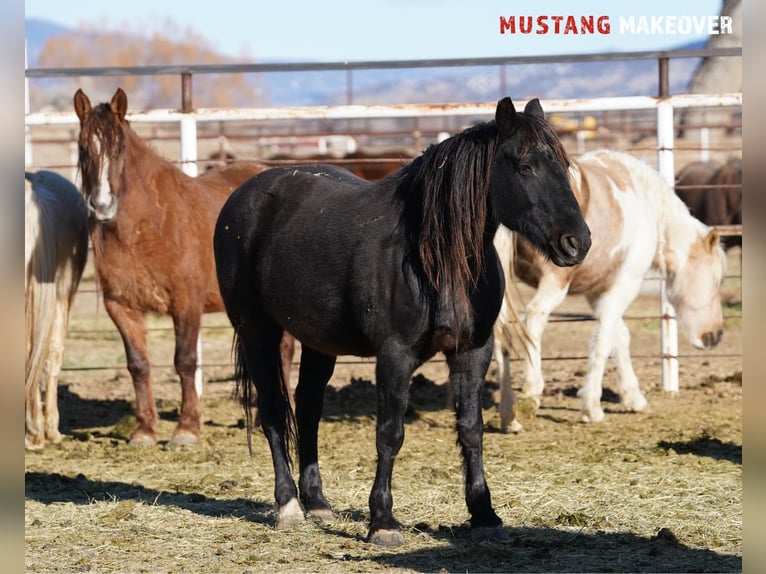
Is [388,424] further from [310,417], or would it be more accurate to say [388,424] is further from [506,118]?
[506,118]

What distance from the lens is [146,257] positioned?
654 centimetres

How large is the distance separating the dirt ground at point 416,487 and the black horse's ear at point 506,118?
1.57 meters

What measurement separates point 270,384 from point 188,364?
83.1 inches

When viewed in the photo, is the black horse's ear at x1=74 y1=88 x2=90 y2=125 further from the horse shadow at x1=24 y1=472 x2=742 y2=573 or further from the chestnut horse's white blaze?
the horse shadow at x1=24 y1=472 x2=742 y2=573

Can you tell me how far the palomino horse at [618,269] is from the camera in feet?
21.9

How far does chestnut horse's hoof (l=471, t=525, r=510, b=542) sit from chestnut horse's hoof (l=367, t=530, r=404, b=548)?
0.30 meters

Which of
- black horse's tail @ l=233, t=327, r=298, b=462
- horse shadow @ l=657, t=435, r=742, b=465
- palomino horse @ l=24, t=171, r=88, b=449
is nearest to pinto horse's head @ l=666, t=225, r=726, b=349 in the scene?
horse shadow @ l=657, t=435, r=742, b=465

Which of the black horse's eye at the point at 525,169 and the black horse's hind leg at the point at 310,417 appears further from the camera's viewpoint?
the black horse's hind leg at the point at 310,417

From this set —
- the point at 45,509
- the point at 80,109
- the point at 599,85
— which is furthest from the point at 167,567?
the point at 599,85

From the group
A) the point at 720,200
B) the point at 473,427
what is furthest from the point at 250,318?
the point at 720,200

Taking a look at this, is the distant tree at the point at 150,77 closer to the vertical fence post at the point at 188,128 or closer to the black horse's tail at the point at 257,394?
the vertical fence post at the point at 188,128

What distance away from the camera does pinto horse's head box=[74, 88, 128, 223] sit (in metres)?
6.19

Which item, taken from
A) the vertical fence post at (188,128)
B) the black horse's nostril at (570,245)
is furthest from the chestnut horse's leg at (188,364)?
the black horse's nostril at (570,245)

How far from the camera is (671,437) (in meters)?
6.30
